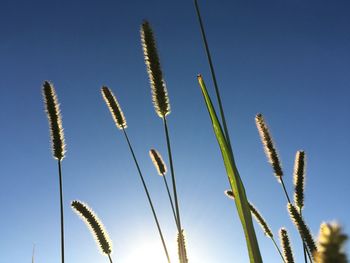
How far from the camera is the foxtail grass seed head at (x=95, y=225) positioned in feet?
18.9

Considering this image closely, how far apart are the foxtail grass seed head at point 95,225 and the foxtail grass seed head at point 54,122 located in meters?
0.95

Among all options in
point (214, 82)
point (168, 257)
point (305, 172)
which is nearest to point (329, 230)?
point (214, 82)

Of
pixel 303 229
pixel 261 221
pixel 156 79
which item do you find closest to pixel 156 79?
pixel 156 79

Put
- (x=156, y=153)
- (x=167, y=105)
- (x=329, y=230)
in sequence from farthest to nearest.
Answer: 1. (x=156, y=153)
2. (x=167, y=105)
3. (x=329, y=230)

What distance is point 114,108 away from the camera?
7199 mm

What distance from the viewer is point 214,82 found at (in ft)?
9.06

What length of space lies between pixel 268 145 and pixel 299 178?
0.87 m

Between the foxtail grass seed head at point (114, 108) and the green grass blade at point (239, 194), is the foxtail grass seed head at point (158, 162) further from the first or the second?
the green grass blade at point (239, 194)

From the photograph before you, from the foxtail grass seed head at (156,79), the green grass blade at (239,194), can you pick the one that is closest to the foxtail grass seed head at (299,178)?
the foxtail grass seed head at (156,79)

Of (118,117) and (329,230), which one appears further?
(118,117)

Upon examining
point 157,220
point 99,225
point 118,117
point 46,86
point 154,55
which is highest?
point 46,86

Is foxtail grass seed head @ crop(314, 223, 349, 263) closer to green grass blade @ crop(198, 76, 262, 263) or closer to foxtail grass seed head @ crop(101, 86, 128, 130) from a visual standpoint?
green grass blade @ crop(198, 76, 262, 263)

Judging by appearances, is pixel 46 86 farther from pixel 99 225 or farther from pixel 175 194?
pixel 175 194

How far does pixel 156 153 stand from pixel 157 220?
13.8ft
